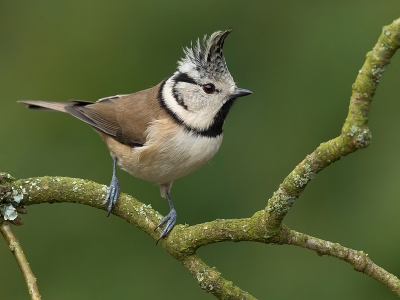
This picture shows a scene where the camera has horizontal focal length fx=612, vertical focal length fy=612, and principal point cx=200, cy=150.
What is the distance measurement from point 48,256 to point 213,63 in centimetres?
149

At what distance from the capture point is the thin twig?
197cm

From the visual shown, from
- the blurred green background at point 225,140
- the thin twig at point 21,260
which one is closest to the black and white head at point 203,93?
the blurred green background at point 225,140

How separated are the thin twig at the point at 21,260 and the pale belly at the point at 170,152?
2.93 feet

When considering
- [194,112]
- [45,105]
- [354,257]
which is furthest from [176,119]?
[354,257]

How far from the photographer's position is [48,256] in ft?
11.6

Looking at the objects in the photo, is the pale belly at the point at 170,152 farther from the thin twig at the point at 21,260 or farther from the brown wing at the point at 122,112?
the thin twig at the point at 21,260

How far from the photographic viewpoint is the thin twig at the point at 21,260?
6.48 feet

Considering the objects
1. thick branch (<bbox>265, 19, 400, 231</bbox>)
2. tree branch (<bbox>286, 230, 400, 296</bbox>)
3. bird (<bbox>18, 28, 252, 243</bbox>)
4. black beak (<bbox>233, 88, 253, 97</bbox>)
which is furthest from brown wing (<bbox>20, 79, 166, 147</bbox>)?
thick branch (<bbox>265, 19, 400, 231</bbox>)

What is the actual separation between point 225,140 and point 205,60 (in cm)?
90

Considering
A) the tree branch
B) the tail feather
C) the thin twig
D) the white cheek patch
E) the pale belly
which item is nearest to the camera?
the tree branch

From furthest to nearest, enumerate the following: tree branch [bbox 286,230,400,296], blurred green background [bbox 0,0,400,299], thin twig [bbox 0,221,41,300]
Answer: blurred green background [bbox 0,0,400,299]
thin twig [bbox 0,221,41,300]
tree branch [bbox 286,230,400,296]

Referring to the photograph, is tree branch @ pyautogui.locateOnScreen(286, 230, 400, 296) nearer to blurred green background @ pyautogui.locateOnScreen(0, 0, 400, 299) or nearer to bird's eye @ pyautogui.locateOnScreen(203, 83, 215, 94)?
bird's eye @ pyautogui.locateOnScreen(203, 83, 215, 94)

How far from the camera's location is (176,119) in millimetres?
3021

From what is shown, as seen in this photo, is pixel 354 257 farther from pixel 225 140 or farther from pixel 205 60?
pixel 225 140
